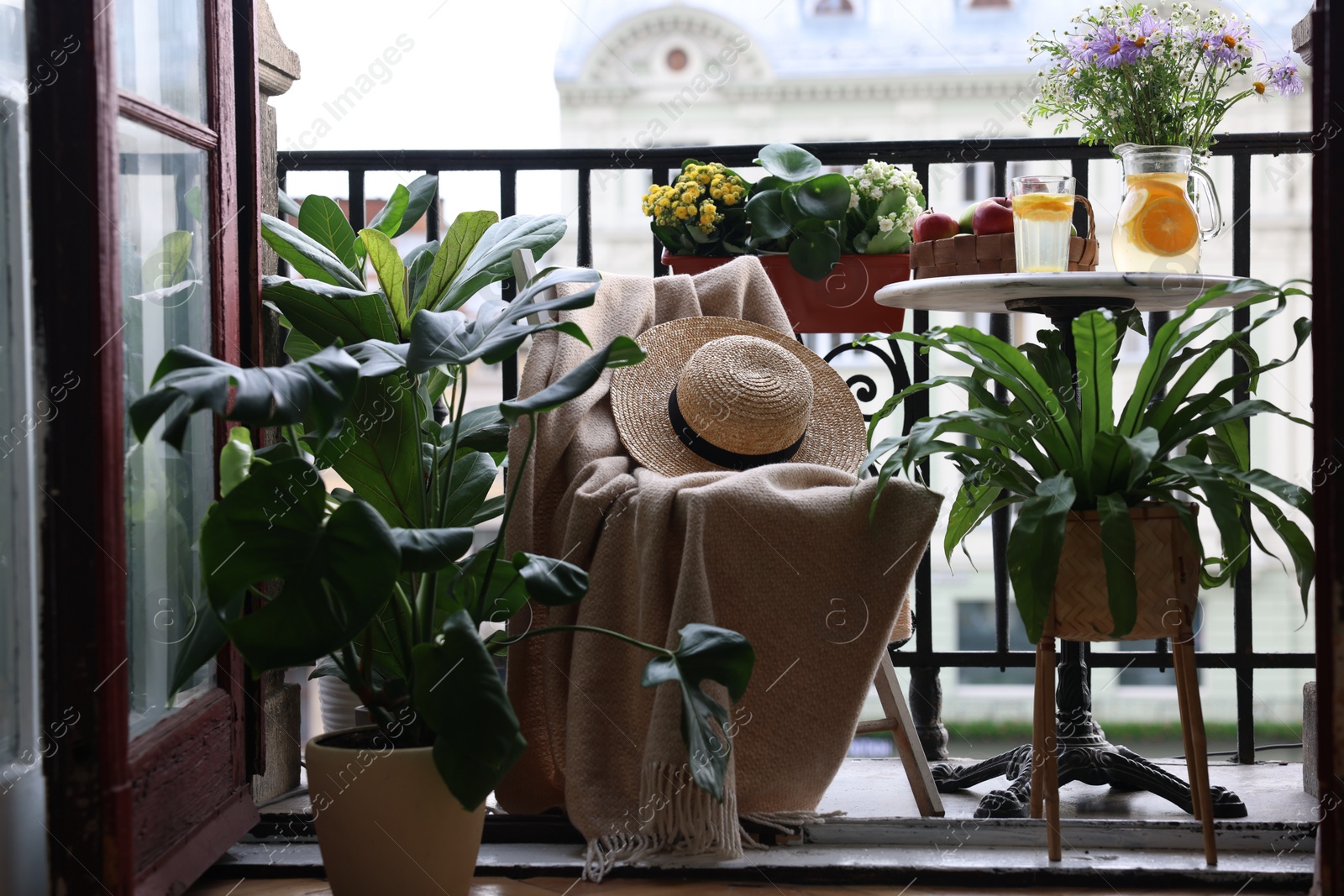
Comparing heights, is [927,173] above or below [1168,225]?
above

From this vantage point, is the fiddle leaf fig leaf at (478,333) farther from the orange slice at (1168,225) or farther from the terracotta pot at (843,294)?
the orange slice at (1168,225)

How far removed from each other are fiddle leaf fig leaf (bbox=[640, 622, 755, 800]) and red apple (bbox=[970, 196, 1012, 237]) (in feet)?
2.81

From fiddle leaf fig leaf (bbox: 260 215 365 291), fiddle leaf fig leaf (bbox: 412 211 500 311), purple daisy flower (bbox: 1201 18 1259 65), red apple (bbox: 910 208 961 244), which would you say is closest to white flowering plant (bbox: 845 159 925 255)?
red apple (bbox: 910 208 961 244)

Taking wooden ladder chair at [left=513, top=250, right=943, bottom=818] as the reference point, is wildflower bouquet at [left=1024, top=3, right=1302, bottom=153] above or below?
above

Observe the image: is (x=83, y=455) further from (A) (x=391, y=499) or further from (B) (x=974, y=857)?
(B) (x=974, y=857)

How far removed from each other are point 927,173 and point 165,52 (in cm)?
136

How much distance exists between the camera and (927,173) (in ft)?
7.20

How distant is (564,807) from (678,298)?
2.97 ft

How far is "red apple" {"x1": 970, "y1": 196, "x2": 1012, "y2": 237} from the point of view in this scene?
1832mm

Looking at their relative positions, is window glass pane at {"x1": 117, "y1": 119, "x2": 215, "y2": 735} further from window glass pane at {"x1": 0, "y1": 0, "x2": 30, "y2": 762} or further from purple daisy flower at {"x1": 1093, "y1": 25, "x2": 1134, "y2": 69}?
purple daisy flower at {"x1": 1093, "y1": 25, "x2": 1134, "y2": 69}

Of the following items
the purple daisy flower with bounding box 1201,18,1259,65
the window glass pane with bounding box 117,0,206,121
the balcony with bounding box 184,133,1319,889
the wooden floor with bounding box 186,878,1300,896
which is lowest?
the wooden floor with bounding box 186,878,1300,896

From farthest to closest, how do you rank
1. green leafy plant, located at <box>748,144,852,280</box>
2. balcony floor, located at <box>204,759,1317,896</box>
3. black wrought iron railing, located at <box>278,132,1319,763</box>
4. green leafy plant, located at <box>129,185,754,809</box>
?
black wrought iron railing, located at <box>278,132,1319,763</box>
green leafy plant, located at <box>748,144,852,280</box>
balcony floor, located at <box>204,759,1317,896</box>
green leafy plant, located at <box>129,185,754,809</box>

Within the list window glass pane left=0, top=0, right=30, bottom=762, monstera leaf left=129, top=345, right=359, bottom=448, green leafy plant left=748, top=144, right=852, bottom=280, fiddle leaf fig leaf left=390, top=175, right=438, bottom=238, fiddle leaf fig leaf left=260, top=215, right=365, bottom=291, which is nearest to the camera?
monstera leaf left=129, top=345, right=359, bottom=448

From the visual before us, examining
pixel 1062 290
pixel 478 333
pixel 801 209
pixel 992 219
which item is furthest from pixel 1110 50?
pixel 478 333
